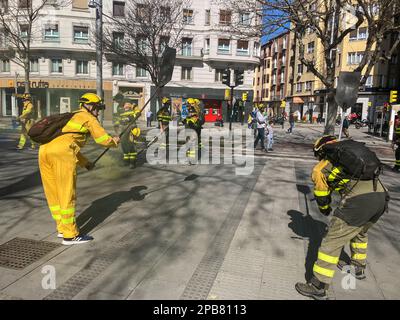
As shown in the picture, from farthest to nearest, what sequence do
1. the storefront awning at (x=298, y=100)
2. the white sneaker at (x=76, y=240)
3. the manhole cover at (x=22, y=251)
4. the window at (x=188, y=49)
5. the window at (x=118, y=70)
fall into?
the storefront awning at (x=298, y=100)
the window at (x=188, y=49)
the window at (x=118, y=70)
the white sneaker at (x=76, y=240)
the manhole cover at (x=22, y=251)

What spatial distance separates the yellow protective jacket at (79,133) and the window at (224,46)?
111 feet

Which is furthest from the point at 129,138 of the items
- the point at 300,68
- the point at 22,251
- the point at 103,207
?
the point at 300,68

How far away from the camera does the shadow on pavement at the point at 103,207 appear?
5074 millimetres

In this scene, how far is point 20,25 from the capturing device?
2380 centimetres

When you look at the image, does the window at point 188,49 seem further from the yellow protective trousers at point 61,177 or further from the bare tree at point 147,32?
the yellow protective trousers at point 61,177

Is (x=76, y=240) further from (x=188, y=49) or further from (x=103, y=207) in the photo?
(x=188, y=49)

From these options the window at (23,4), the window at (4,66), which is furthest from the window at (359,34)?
the window at (4,66)

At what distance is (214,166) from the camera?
1005 centimetres

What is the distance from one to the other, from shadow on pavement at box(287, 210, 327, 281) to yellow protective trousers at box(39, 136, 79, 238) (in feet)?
9.21

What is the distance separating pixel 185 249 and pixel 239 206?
2.12 meters

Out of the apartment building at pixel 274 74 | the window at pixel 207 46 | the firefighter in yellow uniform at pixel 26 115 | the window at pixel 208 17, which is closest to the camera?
the firefighter in yellow uniform at pixel 26 115

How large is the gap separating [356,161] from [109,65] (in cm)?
3413
